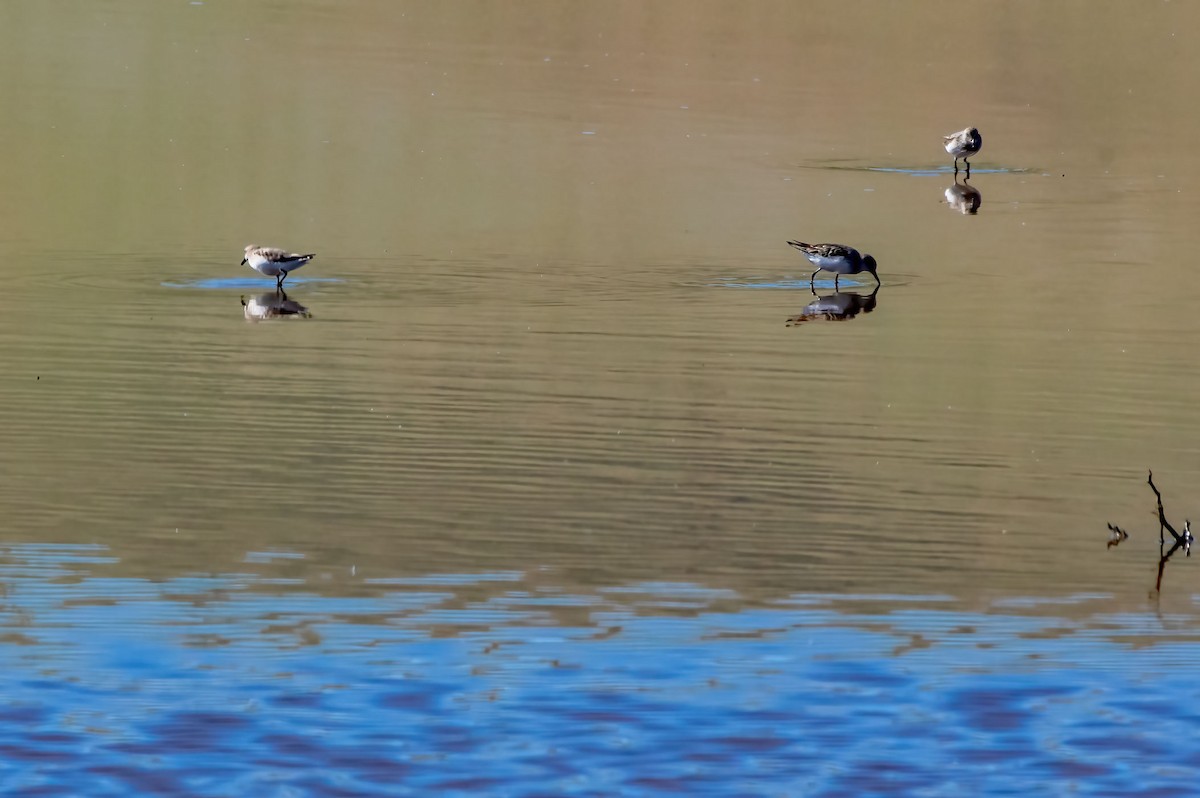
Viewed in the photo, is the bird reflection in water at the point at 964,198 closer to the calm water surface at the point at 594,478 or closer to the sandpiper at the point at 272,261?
the calm water surface at the point at 594,478

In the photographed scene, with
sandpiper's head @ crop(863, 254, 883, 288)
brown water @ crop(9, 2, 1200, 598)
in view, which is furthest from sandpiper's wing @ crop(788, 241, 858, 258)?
brown water @ crop(9, 2, 1200, 598)

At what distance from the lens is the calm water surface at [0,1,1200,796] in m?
8.77

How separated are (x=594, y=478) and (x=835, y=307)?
975 centimetres

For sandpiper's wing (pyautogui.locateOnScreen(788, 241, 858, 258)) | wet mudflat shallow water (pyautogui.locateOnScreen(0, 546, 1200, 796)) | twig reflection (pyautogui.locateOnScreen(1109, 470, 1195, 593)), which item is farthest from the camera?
sandpiper's wing (pyautogui.locateOnScreen(788, 241, 858, 258))

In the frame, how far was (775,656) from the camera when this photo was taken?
10102 millimetres

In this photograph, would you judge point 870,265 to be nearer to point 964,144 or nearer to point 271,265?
point 271,265

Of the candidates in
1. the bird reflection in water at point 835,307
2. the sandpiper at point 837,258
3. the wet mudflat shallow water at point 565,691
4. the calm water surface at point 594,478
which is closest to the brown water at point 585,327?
the calm water surface at point 594,478

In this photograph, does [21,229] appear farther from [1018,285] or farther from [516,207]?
[1018,285]

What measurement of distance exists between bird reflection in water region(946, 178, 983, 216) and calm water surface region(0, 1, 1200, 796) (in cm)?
20

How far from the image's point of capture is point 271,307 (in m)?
22.2

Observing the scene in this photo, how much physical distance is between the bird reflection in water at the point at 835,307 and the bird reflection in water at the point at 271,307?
5173mm

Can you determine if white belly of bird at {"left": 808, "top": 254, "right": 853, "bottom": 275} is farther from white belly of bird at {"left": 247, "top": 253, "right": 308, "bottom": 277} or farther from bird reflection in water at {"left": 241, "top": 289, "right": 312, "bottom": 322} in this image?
bird reflection in water at {"left": 241, "top": 289, "right": 312, "bottom": 322}

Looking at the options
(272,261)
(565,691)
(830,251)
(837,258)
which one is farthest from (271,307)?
(565,691)

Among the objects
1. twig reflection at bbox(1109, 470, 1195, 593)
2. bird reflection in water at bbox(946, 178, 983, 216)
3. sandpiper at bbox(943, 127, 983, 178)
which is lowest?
twig reflection at bbox(1109, 470, 1195, 593)
